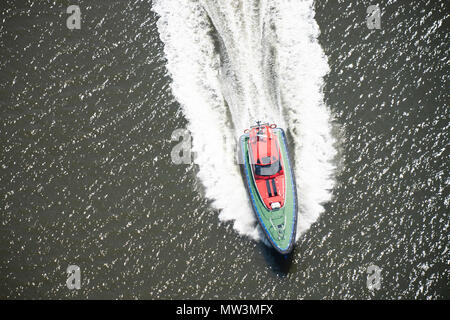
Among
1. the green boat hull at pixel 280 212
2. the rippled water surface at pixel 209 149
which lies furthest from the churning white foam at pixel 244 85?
the green boat hull at pixel 280 212

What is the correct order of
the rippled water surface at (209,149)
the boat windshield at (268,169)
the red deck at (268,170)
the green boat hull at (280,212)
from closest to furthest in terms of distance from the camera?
the green boat hull at (280,212) < the rippled water surface at (209,149) < the red deck at (268,170) < the boat windshield at (268,169)

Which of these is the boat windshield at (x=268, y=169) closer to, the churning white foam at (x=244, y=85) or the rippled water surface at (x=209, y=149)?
the churning white foam at (x=244, y=85)

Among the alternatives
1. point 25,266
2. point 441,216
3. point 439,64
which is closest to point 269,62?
point 439,64

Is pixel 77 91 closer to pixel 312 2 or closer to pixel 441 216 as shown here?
pixel 312 2

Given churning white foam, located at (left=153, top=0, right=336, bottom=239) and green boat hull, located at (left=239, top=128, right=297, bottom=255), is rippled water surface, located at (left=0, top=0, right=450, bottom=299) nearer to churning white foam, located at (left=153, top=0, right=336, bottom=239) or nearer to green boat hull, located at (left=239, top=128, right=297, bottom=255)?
churning white foam, located at (left=153, top=0, right=336, bottom=239)

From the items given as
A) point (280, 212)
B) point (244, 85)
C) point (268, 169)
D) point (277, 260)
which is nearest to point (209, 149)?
point (268, 169)

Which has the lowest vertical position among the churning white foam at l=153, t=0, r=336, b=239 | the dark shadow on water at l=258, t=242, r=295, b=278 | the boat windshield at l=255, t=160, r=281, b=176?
the dark shadow on water at l=258, t=242, r=295, b=278

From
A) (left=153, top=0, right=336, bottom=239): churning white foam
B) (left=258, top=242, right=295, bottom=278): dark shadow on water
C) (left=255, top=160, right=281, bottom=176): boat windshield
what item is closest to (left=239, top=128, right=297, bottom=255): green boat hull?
(left=255, top=160, right=281, bottom=176): boat windshield
